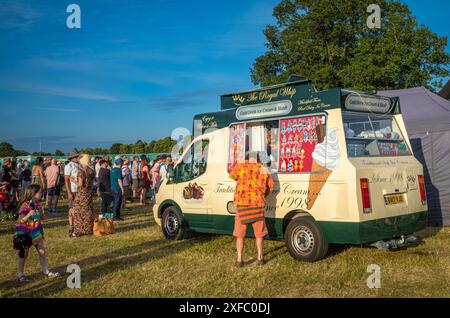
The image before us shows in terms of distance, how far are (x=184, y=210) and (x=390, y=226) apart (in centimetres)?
400

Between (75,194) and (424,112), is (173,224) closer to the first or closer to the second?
(75,194)

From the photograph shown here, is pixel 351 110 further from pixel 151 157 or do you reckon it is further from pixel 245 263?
pixel 151 157

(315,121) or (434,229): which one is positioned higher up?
(315,121)

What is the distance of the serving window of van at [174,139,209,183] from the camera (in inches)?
348

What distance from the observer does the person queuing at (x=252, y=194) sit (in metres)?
7.02

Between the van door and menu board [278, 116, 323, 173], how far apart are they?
1750 mm

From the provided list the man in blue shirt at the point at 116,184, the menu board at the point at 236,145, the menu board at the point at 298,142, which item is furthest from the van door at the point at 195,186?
the man in blue shirt at the point at 116,184

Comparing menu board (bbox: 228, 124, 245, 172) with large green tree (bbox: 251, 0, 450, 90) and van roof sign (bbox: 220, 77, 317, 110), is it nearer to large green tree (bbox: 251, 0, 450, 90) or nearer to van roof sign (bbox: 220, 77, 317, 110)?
van roof sign (bbox: 220, 77, 317, 110)

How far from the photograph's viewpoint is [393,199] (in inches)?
274

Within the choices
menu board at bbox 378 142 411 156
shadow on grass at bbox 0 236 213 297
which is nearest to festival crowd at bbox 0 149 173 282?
shadow on grass at bbox 0 236 213 297

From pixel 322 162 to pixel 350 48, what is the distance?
3028 cm

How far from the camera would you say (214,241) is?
9.26 meters

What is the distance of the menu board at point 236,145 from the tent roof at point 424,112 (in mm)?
5051

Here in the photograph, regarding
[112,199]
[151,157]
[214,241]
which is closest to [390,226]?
[214,241]
